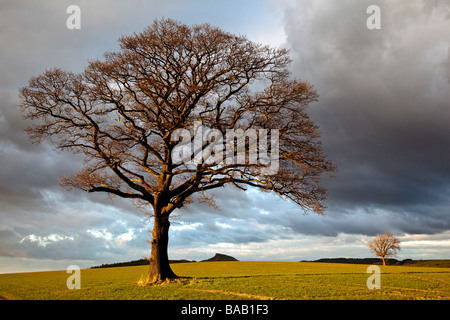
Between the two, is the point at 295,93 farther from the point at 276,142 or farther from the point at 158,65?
the point at 158,65

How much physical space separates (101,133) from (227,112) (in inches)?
342

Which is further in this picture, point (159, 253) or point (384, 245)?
point (384, 245)

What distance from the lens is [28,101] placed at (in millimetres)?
22391

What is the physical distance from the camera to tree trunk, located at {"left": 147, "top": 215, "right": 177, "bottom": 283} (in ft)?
72.2

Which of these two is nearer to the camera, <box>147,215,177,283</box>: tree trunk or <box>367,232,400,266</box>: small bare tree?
<box>147,215,177,283</box>: tree trunk

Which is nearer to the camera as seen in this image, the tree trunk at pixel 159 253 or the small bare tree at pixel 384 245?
the tree trunk at pixel 159 253

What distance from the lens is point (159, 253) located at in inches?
878

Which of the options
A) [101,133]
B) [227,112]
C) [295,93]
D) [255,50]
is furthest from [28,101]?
[295,93]

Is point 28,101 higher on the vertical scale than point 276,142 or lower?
higher

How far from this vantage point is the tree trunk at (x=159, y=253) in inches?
866
